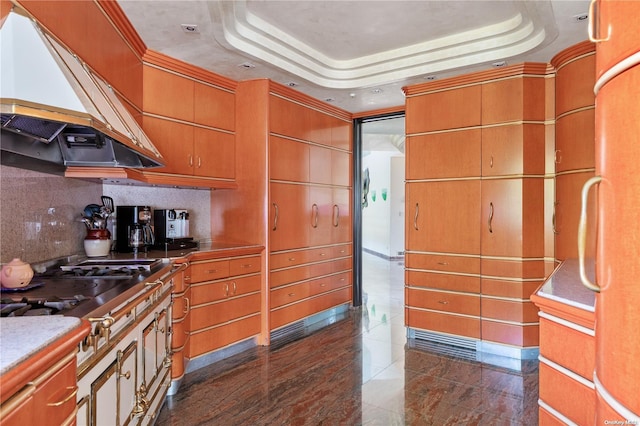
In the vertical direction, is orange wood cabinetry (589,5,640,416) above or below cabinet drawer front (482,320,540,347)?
above

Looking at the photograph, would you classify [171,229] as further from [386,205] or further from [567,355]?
[386,205]

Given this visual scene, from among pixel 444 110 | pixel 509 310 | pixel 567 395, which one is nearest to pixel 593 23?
pixel 567 395

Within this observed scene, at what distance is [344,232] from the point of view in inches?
203

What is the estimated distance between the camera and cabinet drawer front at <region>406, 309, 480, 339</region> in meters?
3.79

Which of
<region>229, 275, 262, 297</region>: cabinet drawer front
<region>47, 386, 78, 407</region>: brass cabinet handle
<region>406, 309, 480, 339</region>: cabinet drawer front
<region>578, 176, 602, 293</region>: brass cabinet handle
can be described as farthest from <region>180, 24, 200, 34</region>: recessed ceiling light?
<region>406, 309, 480, 339</region>: cabinet drawer front

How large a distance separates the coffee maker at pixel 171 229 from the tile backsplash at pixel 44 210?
11.1 inches

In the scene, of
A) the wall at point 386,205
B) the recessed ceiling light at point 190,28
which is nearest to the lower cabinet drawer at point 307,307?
the recessed ceiling light at point 190,28

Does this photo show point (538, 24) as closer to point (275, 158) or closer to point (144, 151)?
point (275, 158)

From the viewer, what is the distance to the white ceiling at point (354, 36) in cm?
277

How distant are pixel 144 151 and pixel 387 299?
14.6 feet

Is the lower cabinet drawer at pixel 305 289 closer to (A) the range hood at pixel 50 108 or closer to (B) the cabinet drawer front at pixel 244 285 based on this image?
(B) the cabinet drawer front at pixel 244 285

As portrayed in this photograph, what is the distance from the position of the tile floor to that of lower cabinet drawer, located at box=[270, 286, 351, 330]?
27cm

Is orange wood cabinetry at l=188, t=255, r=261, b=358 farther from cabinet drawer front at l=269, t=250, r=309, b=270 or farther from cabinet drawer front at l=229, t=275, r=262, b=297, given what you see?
cabinet drawer front at l=269, t=250, r=309, b=270

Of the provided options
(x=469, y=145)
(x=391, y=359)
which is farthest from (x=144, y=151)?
(x=469, y=145)
